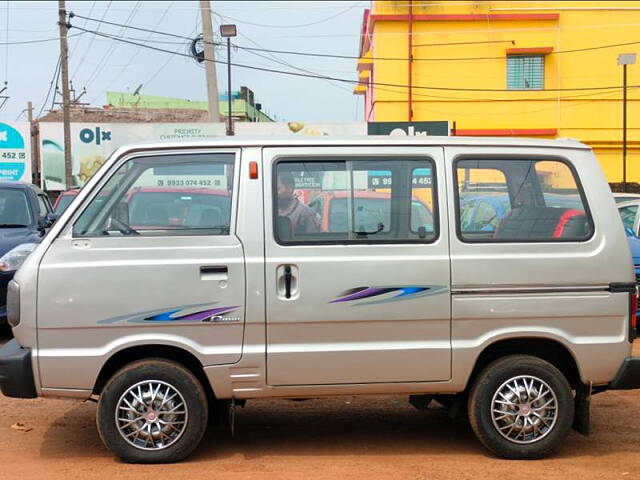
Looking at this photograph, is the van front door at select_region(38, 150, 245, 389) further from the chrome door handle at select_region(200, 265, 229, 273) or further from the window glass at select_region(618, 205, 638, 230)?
the window glass at select_region(618, 205, 638, 230)

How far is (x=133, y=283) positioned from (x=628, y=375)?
3244 mm

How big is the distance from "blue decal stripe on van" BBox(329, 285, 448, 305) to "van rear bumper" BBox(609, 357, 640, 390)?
1302 mm

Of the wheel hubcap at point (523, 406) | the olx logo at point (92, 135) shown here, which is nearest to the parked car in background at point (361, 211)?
the wheel hubcap at point (523, 406)

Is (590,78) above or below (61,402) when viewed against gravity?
above

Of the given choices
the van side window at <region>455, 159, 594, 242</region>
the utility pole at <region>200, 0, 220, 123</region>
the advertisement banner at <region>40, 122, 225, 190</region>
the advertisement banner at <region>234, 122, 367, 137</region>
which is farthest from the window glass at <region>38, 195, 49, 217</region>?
the advertisement banner at <region>40, 122, 225, 190</region>

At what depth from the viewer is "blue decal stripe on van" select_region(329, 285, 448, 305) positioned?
474 cm

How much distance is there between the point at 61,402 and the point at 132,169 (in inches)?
103

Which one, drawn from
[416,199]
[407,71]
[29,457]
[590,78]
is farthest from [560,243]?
[590,78]

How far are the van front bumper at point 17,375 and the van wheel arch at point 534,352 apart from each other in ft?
9.12

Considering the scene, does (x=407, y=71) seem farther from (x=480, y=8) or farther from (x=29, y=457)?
(x=29, y=457)

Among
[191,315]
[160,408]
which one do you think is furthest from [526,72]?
[160,408]

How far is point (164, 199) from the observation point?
487cm

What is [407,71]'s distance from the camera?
29.2 metres

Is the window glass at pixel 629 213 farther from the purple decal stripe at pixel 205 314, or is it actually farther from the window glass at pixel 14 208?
the window glass at pixel 14 208
